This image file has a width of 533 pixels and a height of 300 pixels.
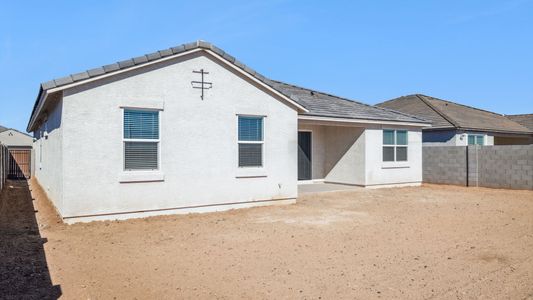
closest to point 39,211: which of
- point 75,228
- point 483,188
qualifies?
point 75,228

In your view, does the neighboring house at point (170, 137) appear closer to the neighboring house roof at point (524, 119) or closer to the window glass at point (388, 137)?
Result: the window glass at point (388, 137)

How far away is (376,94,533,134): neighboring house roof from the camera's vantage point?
78.0 ft

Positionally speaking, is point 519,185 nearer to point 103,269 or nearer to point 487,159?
point 487,159

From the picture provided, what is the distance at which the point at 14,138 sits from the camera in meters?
50.3

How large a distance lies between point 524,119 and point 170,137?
34.6 m

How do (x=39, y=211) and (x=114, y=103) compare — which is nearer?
(x=114, y=103)

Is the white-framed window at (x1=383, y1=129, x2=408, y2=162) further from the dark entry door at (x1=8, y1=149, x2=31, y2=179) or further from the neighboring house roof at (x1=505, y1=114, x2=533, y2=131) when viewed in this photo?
the dark entry door at (x1=8, y1=149, x2=31, y2=179)

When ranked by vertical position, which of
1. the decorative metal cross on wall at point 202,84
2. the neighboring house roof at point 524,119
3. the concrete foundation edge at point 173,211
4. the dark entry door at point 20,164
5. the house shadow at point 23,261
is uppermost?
the neighboring house roof at point 524,119

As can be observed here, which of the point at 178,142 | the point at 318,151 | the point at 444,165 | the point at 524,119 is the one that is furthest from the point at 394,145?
the point at 524,119

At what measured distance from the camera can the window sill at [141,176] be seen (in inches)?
385

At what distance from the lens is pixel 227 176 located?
11414 mm

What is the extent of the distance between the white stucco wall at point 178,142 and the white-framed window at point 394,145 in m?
6.62

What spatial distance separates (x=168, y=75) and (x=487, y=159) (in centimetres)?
1544

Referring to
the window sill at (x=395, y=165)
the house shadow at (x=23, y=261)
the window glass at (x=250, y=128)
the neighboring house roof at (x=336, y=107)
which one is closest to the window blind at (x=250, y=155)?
the window glass at (x=250, y=128)
